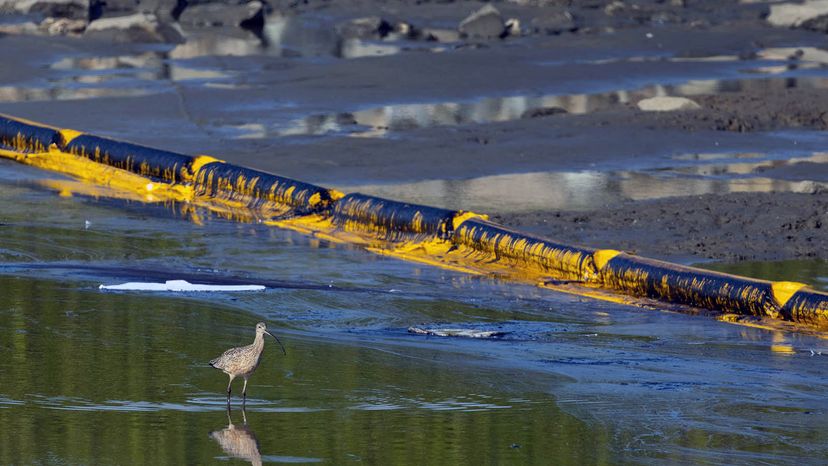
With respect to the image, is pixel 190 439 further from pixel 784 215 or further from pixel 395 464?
pixel 784 215

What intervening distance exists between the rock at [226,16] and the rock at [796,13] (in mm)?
9728

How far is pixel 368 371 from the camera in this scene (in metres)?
7.91

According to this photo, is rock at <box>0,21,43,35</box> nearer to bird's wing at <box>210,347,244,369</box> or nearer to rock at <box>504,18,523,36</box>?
rock at <box>504,18,523,36</box>

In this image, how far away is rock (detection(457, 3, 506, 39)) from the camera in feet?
98.7

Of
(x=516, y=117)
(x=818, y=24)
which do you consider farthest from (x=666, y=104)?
(x=818, y=24)

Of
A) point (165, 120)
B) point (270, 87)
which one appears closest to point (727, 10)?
point (270, 87)

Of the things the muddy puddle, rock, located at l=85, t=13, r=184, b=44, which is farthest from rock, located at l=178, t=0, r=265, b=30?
the muddy puddle

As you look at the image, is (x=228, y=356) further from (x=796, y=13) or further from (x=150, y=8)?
(x=150, y=8)

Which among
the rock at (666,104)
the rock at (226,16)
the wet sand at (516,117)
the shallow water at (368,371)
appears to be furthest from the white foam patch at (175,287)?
the rock at (226,16)

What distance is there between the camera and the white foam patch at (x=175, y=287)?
31.7 feet

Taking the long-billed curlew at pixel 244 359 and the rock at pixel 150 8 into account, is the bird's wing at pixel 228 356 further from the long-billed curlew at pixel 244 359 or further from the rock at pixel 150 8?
the rock at pixel 150 8

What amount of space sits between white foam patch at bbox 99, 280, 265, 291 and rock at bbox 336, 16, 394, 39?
2008 centimetres

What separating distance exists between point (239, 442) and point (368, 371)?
4.44 ft

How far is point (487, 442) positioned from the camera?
6.76 meters
